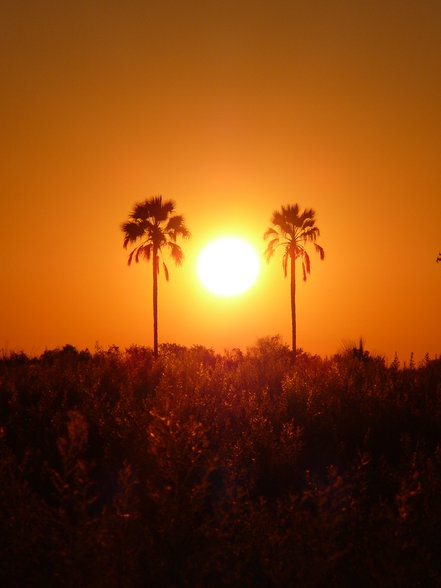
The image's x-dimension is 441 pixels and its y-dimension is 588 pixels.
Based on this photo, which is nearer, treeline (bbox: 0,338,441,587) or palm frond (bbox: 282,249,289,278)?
treeline (bbox: 0,338,441,587)

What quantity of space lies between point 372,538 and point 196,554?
5.51 ft

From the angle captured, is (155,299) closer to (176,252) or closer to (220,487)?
(176,252)

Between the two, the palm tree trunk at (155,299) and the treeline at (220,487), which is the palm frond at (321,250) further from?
the treeline at (220,487)

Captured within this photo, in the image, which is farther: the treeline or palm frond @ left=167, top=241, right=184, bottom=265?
palm frond @ left=167, top=241, right=184, bottom=265

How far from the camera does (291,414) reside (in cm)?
1094

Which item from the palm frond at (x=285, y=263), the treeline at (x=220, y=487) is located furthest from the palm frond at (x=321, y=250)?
the treeline at (x=220, y=487)

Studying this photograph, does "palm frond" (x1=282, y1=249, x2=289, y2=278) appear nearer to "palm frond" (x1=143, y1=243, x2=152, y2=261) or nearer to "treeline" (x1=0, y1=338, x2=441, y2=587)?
"palm frond" (x1=143, y1=243, x2=152, y2=261)

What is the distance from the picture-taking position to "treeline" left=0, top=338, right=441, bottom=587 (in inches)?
205

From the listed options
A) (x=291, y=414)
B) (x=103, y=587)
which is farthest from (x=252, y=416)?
(x=103, y=587)

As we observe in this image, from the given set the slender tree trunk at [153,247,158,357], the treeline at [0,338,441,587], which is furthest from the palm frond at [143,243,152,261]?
the treeline at [0,338,441,587]

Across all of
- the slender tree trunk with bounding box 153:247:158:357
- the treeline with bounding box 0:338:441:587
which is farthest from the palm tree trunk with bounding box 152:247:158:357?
the treeline with bounding box 0:338:441:587

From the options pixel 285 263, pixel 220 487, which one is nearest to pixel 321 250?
pixel 285 263

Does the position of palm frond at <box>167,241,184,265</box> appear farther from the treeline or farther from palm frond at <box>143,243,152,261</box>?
the treeline

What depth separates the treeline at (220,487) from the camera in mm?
5219
